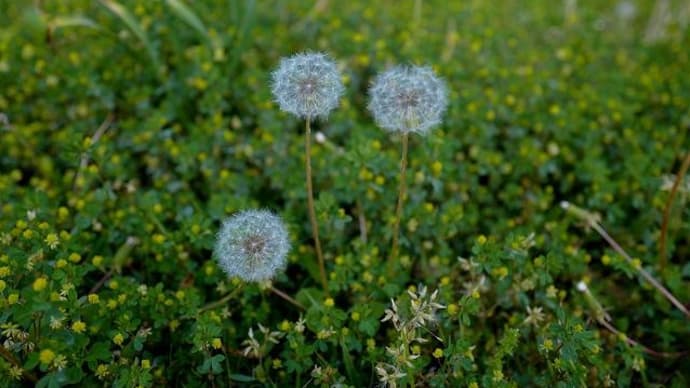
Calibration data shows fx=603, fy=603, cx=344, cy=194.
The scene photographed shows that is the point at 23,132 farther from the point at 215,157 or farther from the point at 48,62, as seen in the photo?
the point at 215,157

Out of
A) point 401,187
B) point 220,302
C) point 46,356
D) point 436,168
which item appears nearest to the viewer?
point 46,356

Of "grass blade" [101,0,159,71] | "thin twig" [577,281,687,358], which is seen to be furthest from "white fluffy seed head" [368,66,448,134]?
"grass blade" [101,0,159,71]

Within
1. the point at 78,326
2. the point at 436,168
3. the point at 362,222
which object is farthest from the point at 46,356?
the point at 436,168

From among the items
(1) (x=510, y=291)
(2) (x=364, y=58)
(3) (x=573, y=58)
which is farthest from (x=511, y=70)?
(1) (x=510, y=291)

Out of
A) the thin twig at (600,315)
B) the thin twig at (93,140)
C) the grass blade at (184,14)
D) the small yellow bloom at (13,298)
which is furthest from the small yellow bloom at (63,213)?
the thin twig at (600,315)

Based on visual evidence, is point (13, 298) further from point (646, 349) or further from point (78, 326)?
point (646, 349)

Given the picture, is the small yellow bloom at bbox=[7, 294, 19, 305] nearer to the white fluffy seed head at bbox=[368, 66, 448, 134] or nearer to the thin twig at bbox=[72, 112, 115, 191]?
the thin twig at bbox=[72, 112, 115, 191]

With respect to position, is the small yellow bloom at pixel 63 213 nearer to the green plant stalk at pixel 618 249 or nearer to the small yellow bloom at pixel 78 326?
the small yellow bloom at pixel 78 326
